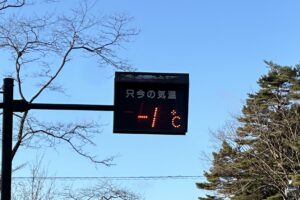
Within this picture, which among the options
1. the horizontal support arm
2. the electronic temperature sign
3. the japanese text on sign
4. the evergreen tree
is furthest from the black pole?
the evergreen tree

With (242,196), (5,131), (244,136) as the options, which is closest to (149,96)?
(5,131)

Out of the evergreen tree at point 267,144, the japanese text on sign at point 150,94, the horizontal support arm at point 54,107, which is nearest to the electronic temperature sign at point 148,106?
the japanese text on sign at point 150,94

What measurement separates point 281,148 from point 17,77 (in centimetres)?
2706

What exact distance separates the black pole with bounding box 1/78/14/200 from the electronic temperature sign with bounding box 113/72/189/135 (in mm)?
1705

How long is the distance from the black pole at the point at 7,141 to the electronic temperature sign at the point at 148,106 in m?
1.70

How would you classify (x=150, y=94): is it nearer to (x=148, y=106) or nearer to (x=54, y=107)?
(x=148, y=106)

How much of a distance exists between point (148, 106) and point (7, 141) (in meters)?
2.30

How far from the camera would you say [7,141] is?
9.90 metres

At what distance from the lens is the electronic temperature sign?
9.73 meters

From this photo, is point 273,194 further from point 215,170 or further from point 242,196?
point 215,170

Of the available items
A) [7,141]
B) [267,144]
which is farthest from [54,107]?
[267,144]

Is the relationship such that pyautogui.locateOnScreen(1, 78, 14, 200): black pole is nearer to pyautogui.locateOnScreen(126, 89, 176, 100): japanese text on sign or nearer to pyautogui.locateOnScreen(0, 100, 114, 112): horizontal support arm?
pyautogui.locateOnScreen(0, 100, 114, 112): horizontal support arm

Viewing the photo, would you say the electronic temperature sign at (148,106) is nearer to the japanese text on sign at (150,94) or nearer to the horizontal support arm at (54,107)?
the japanese text on sign at (150,94)

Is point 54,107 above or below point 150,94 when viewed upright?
below
